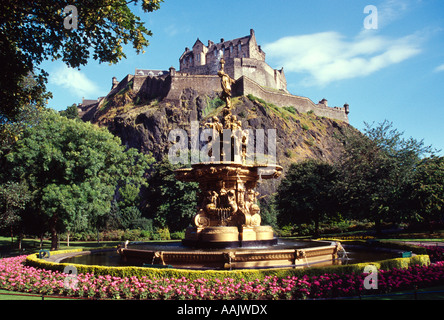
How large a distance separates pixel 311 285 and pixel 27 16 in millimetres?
11875

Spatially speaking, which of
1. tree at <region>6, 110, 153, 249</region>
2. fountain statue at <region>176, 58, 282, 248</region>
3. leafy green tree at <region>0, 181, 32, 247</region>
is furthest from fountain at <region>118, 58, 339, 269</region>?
leafy green tree at <region>0, 181, 32, 247</region>

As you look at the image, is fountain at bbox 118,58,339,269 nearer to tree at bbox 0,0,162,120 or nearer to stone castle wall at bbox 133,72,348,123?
tree at bbox 0,0,162,120

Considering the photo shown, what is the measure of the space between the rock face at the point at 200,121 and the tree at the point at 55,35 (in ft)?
210

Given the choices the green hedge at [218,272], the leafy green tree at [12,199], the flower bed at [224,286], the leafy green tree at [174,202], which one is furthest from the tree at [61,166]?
the green hedge at [218,272]

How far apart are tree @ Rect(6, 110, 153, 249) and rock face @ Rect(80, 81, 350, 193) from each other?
48.3 metres

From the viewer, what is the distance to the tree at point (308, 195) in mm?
36547

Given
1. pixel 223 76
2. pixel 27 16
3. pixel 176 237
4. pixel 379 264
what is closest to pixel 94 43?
pixel 27 16

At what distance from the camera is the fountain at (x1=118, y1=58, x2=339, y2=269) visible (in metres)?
11.1

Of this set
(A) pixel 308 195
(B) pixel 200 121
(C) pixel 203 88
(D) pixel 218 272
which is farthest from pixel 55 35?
(C) pixel 203 88

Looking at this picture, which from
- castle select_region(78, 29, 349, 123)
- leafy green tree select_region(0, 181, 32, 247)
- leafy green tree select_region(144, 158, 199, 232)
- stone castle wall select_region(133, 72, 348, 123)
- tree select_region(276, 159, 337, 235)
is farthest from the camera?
castle select_region(78, 29, 349, 123)
